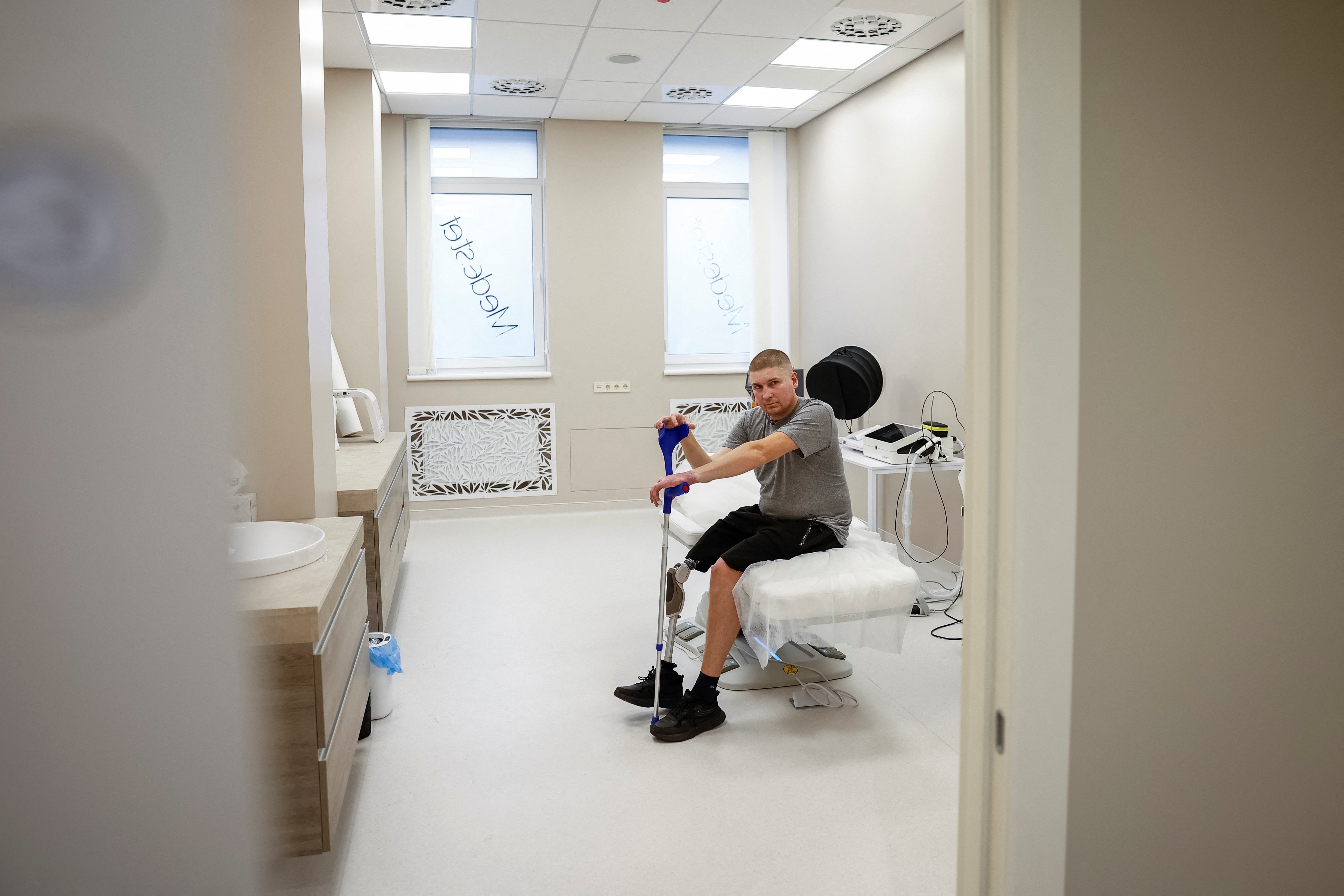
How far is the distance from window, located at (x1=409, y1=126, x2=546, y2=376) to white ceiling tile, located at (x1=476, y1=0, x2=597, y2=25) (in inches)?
81.6

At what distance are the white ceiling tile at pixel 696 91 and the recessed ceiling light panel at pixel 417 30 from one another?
132cm

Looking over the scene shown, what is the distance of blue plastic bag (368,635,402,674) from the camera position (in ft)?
9.34

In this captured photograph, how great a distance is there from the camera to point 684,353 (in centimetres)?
654

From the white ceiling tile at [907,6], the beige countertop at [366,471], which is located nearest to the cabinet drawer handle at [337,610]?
the beige countertop at [366,471]

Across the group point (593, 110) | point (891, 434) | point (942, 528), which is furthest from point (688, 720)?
point (593, 110)

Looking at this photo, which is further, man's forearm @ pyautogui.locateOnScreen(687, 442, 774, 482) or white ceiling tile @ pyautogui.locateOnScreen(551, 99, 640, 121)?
white ceiling tile @ pyautogui.locateOnScreen(551, 99, 640, 121)

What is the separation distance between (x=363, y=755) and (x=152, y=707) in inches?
86.4

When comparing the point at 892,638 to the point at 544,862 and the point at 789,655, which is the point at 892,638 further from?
the point at 544,862

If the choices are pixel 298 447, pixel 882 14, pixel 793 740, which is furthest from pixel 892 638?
pixel 882 14

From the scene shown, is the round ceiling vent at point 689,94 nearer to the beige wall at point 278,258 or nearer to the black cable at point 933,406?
the black cable at point 933,406

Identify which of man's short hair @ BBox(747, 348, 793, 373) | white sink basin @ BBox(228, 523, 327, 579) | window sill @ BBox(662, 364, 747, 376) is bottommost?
white sink basin @ BBox(228, 523, 327, 579)

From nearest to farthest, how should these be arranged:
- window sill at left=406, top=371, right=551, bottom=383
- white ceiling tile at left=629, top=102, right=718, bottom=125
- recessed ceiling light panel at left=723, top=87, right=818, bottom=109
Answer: recessed ceiling light panel at left=723, top=87, right=818, bottom=109 < white ceiling tile at left=629, top=102, right=718, bottom=125 < window sill at left=406, top=371, right=551, bottom=383

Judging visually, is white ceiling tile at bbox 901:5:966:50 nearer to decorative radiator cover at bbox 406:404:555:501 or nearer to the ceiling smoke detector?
the ceiling smoke detector

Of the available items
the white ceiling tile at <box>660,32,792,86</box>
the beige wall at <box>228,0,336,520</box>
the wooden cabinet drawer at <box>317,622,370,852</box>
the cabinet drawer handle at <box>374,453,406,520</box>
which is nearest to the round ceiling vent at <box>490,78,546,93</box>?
the white ceiling tile at <box>660,32,792,86</box>
